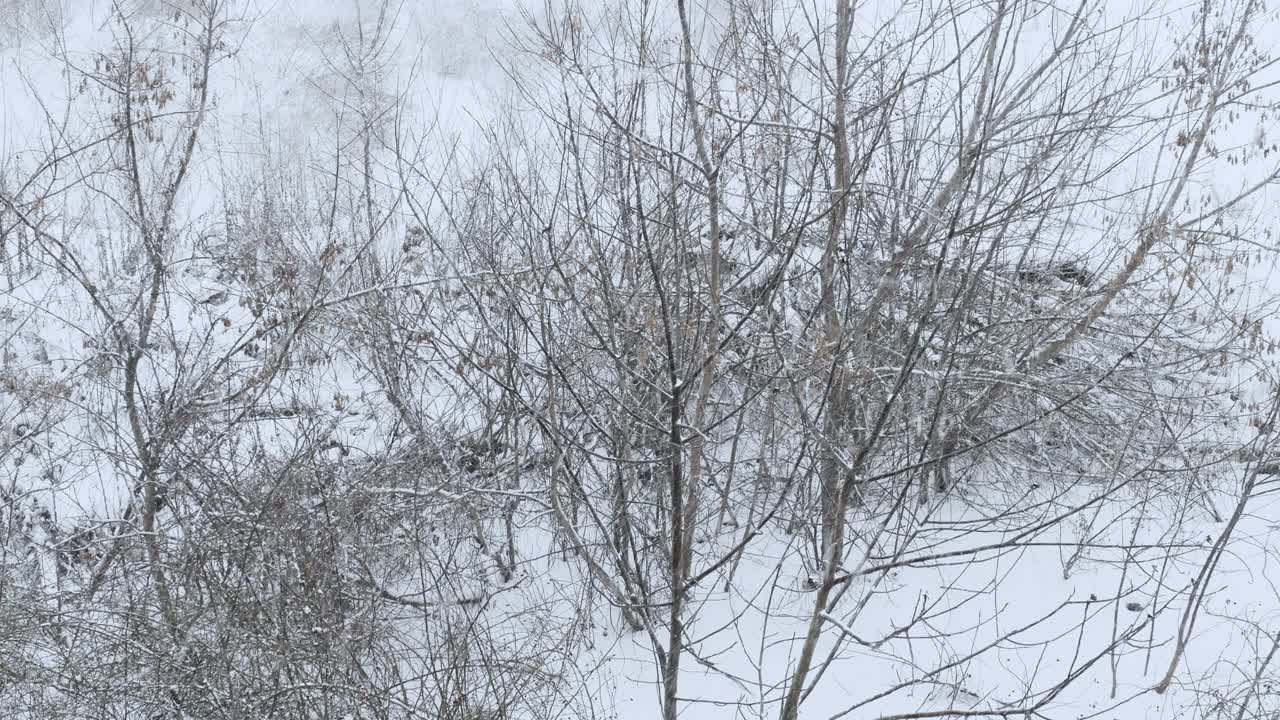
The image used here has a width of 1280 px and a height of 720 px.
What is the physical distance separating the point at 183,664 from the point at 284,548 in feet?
2.78

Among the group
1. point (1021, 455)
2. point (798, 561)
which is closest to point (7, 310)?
point (798, 561)

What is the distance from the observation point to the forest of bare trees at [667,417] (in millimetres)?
5406

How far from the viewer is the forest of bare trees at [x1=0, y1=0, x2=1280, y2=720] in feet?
17.7

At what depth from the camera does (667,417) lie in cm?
602

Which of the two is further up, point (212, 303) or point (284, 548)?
point (212, 303)

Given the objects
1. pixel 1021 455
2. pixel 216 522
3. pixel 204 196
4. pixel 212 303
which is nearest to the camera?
pixel 216 522

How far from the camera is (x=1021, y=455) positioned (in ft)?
27.1

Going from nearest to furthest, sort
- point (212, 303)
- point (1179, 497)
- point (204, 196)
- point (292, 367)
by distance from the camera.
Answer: point (1179, 497) < point (292, 367) < point (212, 303) < point (204, 196)

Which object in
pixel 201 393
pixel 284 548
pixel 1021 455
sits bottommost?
Result: pixel 284 548

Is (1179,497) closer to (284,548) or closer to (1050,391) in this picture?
(1050,391)

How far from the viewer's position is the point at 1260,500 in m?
7.86

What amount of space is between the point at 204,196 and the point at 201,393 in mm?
4538

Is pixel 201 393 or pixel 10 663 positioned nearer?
pixel 10 663

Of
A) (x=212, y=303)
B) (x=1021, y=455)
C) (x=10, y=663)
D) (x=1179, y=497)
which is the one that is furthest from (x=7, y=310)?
(x=1179, y=497)
